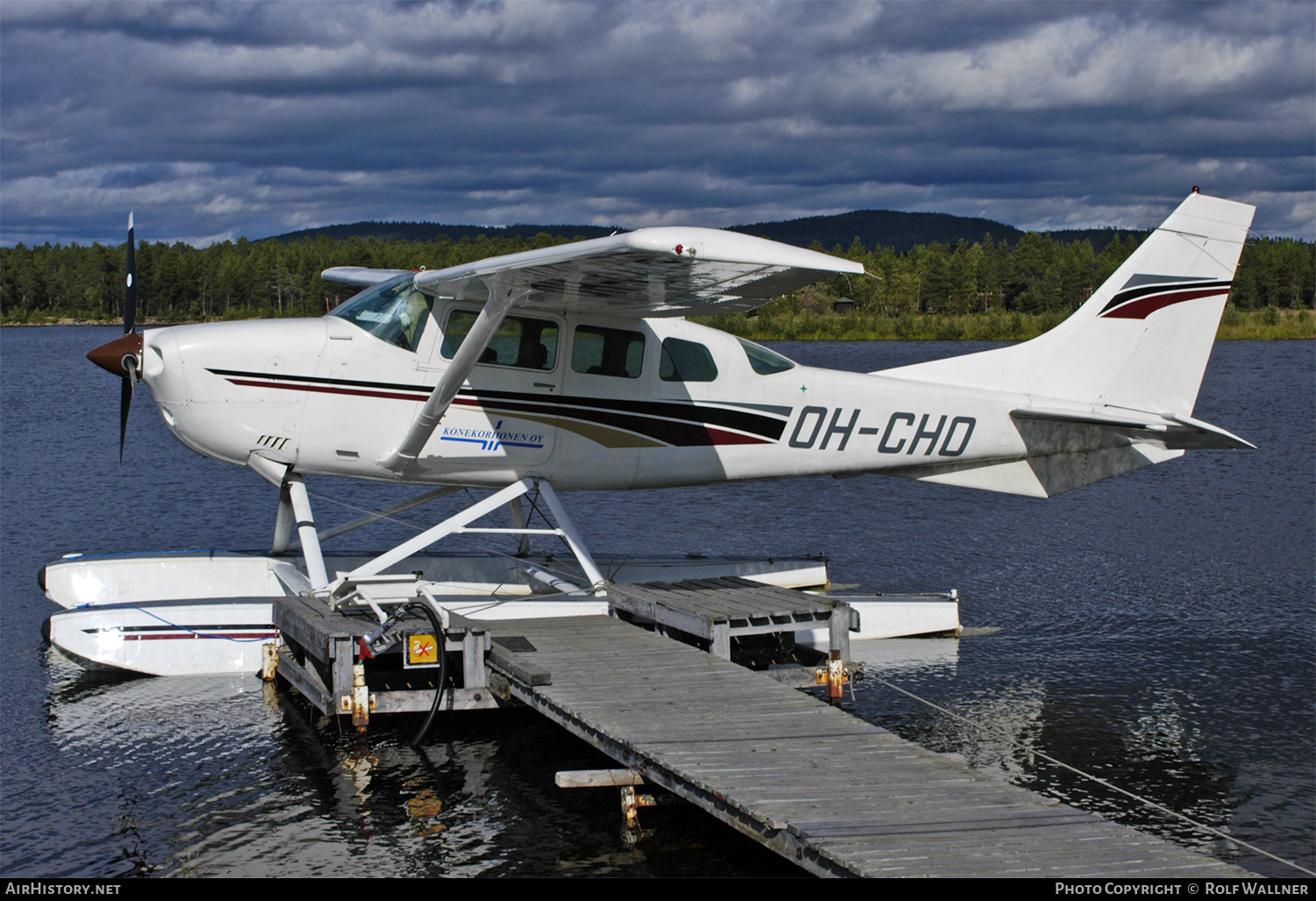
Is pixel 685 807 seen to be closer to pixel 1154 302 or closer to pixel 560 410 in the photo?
pixel 560 410

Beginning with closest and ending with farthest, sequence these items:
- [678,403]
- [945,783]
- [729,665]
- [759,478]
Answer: [945,783] → [729,665] → [678,403] → [759,478]

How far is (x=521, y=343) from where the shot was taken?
28.3 feet

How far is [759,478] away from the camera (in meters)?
9.69

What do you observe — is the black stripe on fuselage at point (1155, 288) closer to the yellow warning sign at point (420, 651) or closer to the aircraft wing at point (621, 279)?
the aircraft wing at point (621, 279)

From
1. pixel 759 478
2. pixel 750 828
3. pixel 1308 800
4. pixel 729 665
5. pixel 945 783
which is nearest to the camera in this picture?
pixel 750 828

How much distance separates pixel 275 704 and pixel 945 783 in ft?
16.5

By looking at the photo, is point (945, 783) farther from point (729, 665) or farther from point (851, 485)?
point (851, 485)

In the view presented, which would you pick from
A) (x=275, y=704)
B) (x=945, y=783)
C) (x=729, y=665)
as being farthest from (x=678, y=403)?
(x=945, y=783)

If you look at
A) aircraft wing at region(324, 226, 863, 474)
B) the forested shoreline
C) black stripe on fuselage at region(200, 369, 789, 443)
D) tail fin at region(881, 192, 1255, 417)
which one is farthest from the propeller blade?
the forested shoreline

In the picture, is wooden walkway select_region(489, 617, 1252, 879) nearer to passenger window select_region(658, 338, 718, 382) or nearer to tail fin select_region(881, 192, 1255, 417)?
passenger window select_region(658, 338, 718, 382)

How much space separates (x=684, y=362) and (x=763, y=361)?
0.70m

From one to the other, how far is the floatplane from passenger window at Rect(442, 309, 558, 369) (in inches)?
0.7

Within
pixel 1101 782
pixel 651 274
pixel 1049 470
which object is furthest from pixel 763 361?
pixel 1101 782

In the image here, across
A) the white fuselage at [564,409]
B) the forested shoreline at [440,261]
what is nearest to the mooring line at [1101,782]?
the white fuselage at [564,409]
